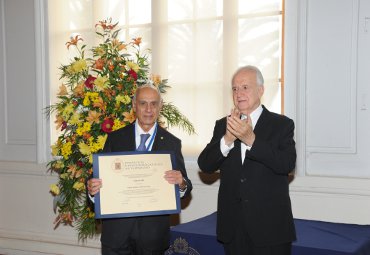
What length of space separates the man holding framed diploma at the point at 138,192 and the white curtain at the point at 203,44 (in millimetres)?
1828

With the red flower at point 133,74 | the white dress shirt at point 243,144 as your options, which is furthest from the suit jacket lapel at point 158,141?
the red flower at point 133,74

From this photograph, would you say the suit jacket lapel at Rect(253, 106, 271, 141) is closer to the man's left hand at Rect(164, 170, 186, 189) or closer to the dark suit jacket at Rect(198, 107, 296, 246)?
the dark suit jacket at Rect(198, 107, 296, 246)

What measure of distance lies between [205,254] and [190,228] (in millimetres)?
258

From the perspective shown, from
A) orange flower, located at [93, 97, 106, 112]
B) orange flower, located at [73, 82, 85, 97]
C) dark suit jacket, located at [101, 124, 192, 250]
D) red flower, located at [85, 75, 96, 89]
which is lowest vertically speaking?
dark suit jacket, located at [101, 124, 192, 250]

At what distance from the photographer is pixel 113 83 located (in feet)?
11.6

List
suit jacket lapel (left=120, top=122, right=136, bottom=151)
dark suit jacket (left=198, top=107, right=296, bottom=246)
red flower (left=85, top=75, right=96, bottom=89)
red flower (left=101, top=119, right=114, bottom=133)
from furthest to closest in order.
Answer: red flower (left=85, top=75, right=96, bottom=89) < red flower (left=101, top=119, right=114, bottom=133) < suit jacket lapel (left=120, top=122, right=136, bottom=151) < dark suit jacket (left=198, top=107, right=296, bottom=246)

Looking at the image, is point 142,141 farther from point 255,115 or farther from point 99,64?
point 99,64

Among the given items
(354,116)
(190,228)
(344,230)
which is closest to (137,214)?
(190,228)

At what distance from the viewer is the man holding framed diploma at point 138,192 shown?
8.84ft

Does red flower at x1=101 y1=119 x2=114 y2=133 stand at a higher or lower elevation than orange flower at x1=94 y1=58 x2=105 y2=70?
lower

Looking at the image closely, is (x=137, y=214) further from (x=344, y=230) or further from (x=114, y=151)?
(x=344, y=230)

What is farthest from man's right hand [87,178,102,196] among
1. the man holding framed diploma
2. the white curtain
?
the white curtain

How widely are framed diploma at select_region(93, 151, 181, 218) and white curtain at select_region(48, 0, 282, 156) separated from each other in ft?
6.08

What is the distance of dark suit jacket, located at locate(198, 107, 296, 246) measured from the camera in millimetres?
2328
